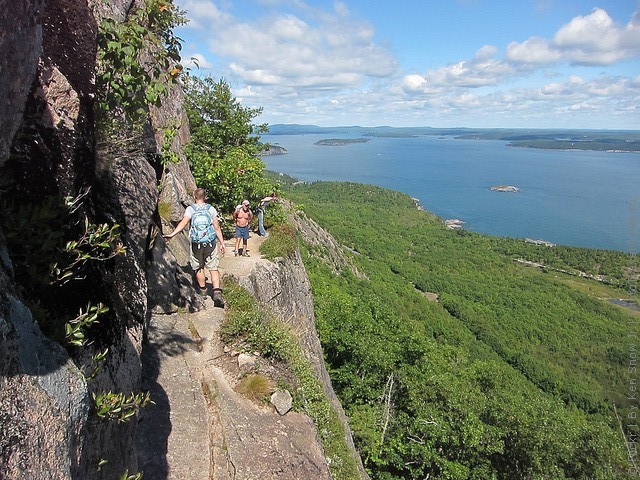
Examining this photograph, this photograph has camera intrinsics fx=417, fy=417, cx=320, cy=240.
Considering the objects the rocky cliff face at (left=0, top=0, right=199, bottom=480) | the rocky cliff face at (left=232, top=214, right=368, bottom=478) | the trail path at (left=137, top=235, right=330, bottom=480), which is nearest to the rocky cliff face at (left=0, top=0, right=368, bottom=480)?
the rocky cliff face at (left=0, top=0, right=199, bottom=480)

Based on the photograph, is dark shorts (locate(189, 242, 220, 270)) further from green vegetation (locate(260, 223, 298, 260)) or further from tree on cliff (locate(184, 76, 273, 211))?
tree on cliff (locate(184, 76, 273, 211))

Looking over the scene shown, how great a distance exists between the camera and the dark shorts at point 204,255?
800cm

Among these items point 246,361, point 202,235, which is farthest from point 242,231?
point 246,361

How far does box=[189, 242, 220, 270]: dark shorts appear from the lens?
8.00 metres

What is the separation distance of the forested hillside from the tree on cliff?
341cm

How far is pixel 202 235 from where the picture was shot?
25.6 ft

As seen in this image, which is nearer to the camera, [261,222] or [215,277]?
[215,277]

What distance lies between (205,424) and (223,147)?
1401 centimetres

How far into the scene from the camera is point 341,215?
130 meters

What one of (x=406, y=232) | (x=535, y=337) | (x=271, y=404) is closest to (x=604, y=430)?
(x=271, y=404)

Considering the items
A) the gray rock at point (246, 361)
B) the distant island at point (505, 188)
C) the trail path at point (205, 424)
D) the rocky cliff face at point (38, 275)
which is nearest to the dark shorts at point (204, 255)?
the trail path at point (205, 424)

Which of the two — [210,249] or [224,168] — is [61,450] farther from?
[224,168]

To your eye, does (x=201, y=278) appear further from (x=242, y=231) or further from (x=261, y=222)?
(x=261, y=222)

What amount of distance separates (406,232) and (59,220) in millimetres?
126436
